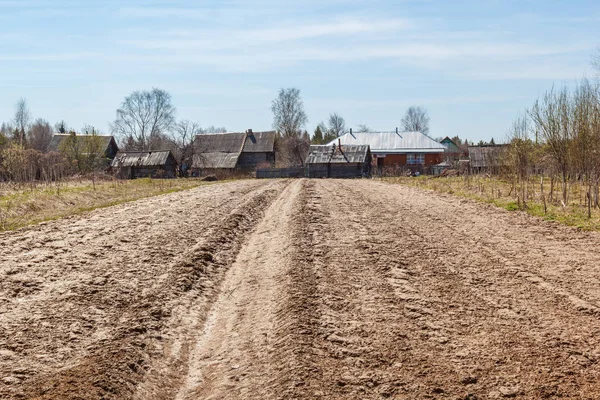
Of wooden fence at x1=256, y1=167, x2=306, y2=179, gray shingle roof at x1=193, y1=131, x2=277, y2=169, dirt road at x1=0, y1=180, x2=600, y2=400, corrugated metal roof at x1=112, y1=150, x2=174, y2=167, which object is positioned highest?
gray shingle roof at x1=193, y1=131, x2=277, y2=169

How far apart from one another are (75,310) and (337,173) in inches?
2110

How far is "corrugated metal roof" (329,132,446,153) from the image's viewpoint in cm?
6906

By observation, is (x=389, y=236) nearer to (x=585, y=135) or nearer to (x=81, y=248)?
(x=81, y=248)

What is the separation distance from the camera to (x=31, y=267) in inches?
396

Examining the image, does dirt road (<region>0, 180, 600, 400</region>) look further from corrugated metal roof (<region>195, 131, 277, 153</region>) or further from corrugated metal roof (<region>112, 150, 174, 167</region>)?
corrugated metal roof (<region>195, 131, 277, 153</region>)

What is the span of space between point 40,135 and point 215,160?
35601mm

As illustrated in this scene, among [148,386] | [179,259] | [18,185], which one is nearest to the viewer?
[148,386]

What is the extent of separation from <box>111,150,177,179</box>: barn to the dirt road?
160 ft

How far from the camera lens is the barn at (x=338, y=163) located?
60.4m

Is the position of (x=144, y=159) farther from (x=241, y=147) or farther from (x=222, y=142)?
(x=241, y=147)

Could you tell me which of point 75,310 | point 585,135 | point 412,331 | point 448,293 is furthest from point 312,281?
point 585,135

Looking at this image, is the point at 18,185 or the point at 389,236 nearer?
the point at 389,236

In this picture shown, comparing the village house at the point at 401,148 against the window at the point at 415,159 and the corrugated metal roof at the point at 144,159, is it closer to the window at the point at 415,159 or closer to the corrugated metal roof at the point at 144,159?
the window at the point at 415,159

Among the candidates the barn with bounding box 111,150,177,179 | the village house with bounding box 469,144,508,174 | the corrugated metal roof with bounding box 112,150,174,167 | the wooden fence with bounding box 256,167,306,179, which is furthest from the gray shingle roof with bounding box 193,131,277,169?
the village house with bounding box 469,144,508,174
